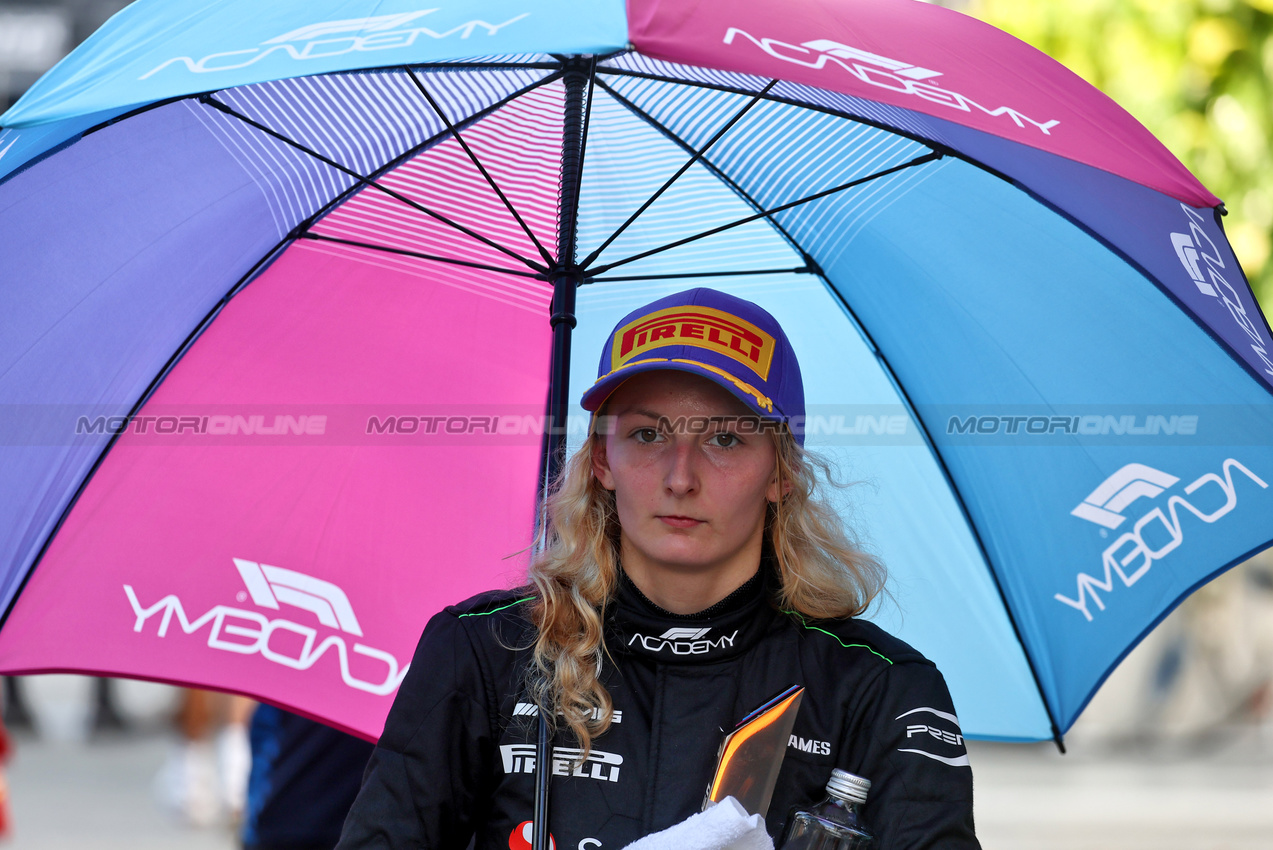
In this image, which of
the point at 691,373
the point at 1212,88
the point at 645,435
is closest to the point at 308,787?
the point at 645,435

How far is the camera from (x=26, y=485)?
261 cm

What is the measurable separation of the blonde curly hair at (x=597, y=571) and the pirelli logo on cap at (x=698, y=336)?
0.54 ft

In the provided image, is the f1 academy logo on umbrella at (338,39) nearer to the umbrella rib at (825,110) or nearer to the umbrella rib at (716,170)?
the umbrella rib at (825,110)

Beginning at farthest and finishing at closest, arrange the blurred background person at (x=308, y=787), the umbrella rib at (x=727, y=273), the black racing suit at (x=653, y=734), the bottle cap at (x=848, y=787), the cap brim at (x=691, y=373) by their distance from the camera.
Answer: the blurred background person at (x=308, y=787), the umbrella rib at (x=727, y=273), the cap brim at (x=691, y=373), the black racing suit at (x=653, y=734), the bottle cap at (x=848, y=787)

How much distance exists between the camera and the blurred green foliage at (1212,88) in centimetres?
473

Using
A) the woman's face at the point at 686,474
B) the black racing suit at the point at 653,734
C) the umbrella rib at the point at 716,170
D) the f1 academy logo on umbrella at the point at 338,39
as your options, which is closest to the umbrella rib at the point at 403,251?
the umbrella rib at the point at 716,170

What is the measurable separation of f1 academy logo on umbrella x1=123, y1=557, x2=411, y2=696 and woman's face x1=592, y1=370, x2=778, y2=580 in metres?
0.83

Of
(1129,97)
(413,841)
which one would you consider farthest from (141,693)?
(413,841)

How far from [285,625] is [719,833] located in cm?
132

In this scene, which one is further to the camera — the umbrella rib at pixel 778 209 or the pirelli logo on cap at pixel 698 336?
the umbrella rib at pixel 778 209

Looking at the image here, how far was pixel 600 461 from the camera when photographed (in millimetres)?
2330

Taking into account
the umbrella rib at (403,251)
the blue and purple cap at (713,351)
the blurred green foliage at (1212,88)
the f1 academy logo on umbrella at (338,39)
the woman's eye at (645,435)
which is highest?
the blurred green foliage at (1212,88)

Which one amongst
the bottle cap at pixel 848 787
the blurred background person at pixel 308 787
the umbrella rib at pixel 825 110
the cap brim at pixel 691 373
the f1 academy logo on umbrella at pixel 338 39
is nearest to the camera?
the f1 academy logo on umbrella at pixel 338 39

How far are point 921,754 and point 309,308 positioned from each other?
5.28ft
